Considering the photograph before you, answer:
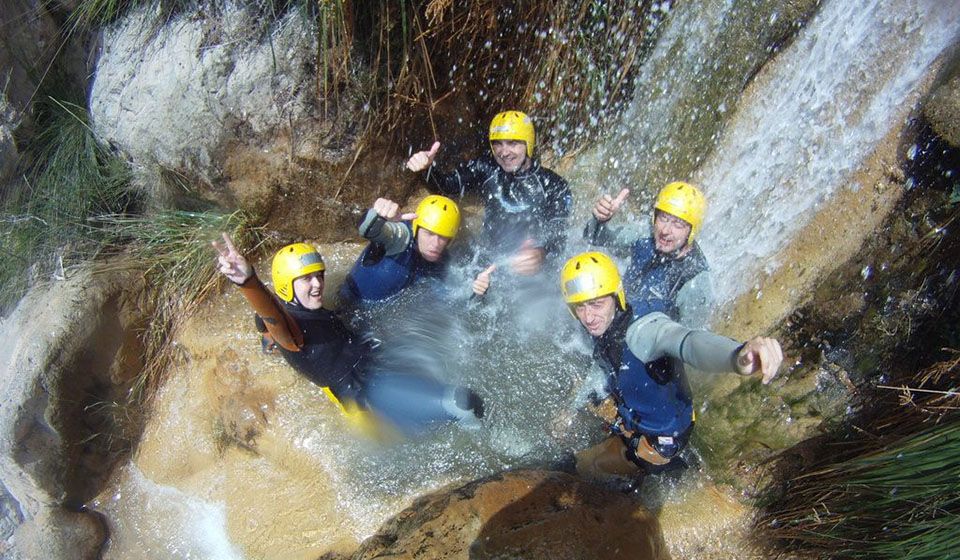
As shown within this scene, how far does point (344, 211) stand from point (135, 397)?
7.04 ft

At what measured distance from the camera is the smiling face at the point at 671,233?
3.62 metres

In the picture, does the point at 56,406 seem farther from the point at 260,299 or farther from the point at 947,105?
the point at 947,105

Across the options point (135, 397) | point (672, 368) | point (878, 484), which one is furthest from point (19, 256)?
point (878, 484)

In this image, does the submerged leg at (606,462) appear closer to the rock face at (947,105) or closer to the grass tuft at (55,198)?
the rock face at (947,105)

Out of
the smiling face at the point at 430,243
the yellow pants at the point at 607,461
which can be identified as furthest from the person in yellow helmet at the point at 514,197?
the yellow pants at the point at 607,461

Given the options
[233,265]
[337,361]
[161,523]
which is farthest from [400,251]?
[161,523]

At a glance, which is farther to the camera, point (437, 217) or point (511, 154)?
point (511, 154)

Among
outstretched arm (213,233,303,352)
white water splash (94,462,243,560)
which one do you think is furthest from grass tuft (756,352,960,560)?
white water splash (94,462,243,560)

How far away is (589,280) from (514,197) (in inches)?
68.9

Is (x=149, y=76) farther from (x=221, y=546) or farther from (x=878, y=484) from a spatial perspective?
(x=878, y=484)

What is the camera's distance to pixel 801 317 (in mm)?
3496

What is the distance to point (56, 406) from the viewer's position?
12.8 feet

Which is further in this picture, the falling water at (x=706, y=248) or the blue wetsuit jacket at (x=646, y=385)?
the falling water at (x=706, y=248)

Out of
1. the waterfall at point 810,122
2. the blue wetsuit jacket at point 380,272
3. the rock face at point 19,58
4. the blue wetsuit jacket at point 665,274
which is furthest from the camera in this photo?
the blue wetsuit jacket at point 380,272
